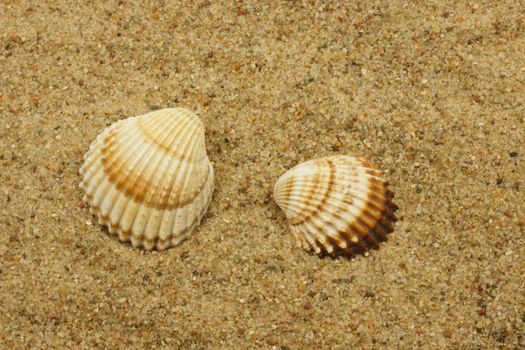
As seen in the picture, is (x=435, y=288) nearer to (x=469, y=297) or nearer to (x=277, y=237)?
(x=469, y=297)

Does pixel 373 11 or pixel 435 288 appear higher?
pixel 373 11

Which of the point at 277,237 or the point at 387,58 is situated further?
the point at 387,58

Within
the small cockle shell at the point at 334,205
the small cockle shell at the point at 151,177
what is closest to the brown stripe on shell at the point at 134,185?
the small cockle shell at the point at 151,177

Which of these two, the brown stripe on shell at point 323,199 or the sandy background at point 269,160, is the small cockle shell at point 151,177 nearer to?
the sandy background at point 269,160

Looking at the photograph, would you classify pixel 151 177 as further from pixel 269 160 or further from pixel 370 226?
pixel 370 226

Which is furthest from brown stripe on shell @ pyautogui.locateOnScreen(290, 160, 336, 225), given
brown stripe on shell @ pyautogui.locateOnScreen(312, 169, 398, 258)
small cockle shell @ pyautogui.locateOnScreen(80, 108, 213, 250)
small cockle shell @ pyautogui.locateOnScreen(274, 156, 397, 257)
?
small cockle shell @ pyautogui.locateOnScreen(80, 108, 213, 250)

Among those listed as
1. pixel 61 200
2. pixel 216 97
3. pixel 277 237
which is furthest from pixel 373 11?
pixel 61 200

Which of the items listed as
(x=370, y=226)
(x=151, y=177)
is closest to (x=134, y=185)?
(x=151, y=177)

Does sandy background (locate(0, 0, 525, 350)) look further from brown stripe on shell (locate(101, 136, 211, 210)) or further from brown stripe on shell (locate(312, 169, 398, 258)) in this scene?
brown stripe on shell (locate(101, 136, 211, 210))
